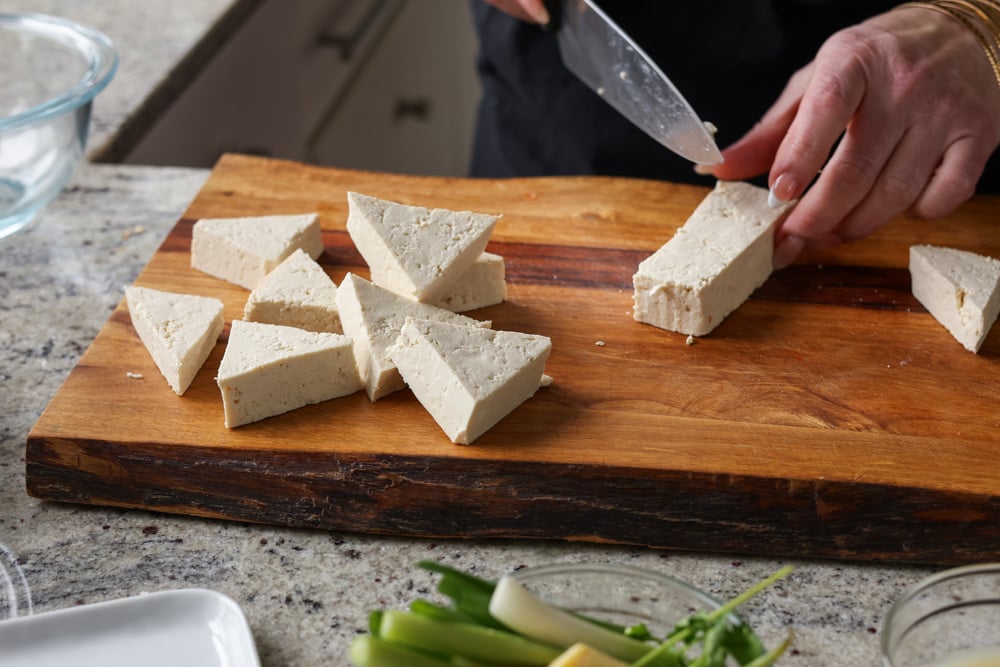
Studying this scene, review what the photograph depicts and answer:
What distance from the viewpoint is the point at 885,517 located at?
4.69ft

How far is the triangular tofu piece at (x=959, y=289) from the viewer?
1.74 m

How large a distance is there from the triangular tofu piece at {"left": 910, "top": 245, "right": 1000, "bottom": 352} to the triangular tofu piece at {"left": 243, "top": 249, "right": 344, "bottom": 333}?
1.05 meters

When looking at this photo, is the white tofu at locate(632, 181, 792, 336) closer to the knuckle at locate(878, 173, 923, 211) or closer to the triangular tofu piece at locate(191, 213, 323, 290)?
the knuckle at locate(878, 173, 923, 211)

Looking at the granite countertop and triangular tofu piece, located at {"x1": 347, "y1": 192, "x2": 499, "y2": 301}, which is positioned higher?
triangular tofu piece, located at {"x1": 347, "y1": 192, "x2": 499, "y2": 301}

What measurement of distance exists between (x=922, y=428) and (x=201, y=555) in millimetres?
1078

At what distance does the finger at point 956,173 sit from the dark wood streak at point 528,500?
742mm

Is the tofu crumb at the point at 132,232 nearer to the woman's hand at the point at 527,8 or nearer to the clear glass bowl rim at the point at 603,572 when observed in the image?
the woman's hand at the point at 527,8

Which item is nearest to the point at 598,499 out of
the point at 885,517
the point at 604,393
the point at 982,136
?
the point at 604,393

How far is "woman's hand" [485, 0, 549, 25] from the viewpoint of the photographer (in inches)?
85.1

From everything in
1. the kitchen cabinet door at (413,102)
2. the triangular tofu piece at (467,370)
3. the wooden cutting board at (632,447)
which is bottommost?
the kitchen cabinet door at (413,102)

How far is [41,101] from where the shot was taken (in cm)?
260

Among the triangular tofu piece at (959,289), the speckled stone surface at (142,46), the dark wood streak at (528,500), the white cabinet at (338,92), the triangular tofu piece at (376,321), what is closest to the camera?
the dark wood streak at (528,500)

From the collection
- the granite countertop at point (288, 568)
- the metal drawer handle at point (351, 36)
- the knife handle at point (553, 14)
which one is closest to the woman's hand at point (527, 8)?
the knife handle at point (553, 14)

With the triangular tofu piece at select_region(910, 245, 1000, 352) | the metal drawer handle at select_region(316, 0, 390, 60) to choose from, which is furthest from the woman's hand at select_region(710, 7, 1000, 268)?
the metal drawer handle at select_region(316, 0, 390, 60)
